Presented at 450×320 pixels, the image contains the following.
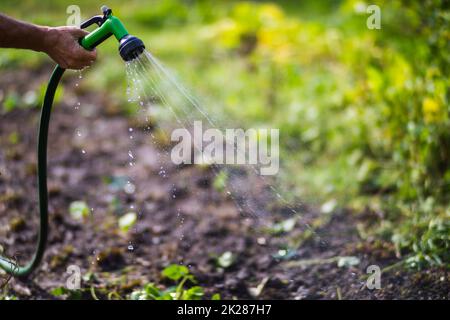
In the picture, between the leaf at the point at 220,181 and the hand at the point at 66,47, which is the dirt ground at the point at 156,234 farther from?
the hand at the point at 66,47

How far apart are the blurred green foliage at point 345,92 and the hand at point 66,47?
169 centimetres

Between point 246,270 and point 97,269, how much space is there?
29.8 inches

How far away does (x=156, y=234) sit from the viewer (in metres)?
3.03

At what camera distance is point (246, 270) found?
268 cm

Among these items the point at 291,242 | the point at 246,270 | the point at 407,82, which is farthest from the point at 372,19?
the point at 246,270

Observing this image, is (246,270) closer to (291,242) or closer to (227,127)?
(291,242)

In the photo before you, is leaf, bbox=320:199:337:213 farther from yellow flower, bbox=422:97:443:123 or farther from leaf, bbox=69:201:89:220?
leaf, bbox=69:201:89:220

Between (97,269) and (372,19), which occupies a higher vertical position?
(372,19)

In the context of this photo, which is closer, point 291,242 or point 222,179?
point 291,242

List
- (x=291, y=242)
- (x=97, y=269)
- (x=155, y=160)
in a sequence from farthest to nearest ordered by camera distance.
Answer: (x=155, y=160) < (x=291, y=242) < (x=97, y=269)

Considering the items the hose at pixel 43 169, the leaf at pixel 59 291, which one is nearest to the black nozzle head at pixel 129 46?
the hose at pixel 43 169

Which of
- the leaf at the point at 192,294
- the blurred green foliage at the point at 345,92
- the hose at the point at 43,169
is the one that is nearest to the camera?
the hose at the point at 43,169

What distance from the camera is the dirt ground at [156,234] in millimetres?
2467

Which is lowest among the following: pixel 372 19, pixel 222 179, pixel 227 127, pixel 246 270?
pixel 246 270
